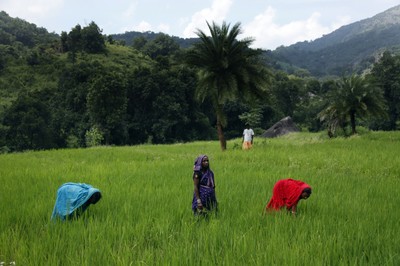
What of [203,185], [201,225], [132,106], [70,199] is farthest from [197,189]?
[132,106]

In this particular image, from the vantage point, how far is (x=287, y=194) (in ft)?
23.1

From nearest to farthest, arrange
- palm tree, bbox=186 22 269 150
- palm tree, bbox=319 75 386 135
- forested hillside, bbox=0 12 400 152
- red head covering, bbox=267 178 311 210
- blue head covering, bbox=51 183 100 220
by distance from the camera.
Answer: blue head covering, bbox=51 183 100 220, red head covering, bbox=267 178 311 210, palm tree, bbox=186 22 269 150, palm tree, bbox=319 75 386 135, forested hillside, bbox=0 12 400 152

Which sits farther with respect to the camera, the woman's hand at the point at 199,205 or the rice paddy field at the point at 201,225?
the woman's hand at the point at 199,205

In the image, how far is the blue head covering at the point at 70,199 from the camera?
6699 millimetres

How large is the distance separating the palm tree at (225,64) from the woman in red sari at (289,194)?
15034mm

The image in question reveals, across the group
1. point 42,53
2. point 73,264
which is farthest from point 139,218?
point 42,53

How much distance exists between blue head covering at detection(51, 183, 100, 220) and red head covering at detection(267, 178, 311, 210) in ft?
11.1

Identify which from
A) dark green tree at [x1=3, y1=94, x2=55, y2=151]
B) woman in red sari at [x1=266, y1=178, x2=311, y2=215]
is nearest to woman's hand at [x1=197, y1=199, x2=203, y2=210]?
woman in red sari at [x1=266, y1=178, x2=311, y2=215]

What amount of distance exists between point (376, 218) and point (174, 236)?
11.5 ft

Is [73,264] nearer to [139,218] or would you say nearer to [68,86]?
[139,218]

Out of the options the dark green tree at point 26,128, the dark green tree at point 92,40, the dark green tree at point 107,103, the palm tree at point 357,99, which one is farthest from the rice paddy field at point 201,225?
the dark green tree at point 92,40

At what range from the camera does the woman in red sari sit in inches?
265

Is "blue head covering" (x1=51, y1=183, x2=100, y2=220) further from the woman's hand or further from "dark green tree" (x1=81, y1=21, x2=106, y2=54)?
"dark green tree" (x1=81, y1=21, x2=106, y2=54)

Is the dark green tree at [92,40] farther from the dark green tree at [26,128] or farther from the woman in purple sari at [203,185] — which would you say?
the woman in purple sari at [203,185]
